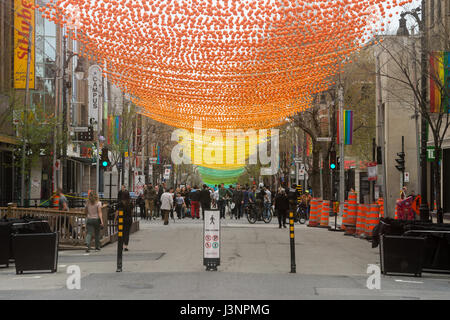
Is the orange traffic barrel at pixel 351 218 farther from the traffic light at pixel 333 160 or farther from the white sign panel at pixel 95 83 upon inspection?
the white sign panel at pixel 95 83

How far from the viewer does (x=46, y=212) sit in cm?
2002

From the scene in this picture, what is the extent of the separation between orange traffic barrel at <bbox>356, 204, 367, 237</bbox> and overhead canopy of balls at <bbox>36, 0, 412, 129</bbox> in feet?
16.1

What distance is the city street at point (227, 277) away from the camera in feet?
36.3

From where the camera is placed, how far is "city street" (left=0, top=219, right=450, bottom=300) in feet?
36.3

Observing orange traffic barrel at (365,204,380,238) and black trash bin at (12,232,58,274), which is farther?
orange traffic barrel at (365,204,380,238)

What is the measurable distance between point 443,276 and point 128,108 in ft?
143

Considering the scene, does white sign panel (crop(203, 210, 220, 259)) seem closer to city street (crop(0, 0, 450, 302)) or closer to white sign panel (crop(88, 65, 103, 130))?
city street (crop(0, 0, 450, 302))

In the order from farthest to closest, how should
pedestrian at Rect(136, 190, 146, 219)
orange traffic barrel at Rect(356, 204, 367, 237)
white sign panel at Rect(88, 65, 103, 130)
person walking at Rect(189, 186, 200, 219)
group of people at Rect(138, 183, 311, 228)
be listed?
pedestrian at Rect(136, 190, 146, 219), white sign panel at Rect(88, 65, 103, 130), person walking at Rect(189, 186, 200, 219), group of people at Rect(138, 183, 311, 228), orange traffic barrel at Rect(356, 204, 367, 237)

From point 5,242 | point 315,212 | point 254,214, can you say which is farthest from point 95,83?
point 5,242

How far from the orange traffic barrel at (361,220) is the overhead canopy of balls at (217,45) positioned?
4908 mm

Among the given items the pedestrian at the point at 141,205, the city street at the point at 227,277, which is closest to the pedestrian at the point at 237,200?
the pedestrian at the point at 141,205

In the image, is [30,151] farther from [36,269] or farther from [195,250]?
[36,269]

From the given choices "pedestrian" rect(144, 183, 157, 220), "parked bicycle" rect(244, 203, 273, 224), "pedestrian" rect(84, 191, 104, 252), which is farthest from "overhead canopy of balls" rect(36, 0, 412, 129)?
"pedestrian" rect(144, 183, 157, 220)

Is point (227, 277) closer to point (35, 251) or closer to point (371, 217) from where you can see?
point (35, 251)
